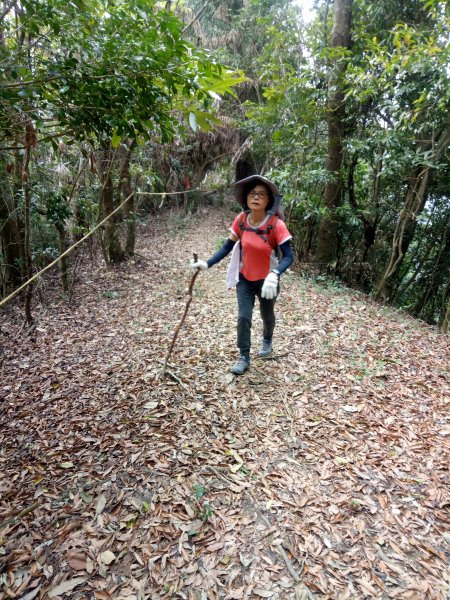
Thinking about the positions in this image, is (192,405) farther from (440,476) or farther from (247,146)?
(247,146)

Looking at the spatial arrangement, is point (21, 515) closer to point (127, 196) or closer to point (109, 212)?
point (109, 212)

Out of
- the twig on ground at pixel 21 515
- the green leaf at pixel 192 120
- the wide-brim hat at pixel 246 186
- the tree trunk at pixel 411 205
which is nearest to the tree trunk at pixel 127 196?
the wide-brim hat at pixel 246 186

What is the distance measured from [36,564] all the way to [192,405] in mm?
1603

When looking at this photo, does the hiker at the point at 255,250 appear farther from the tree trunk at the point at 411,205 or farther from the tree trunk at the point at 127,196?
the tree trunk at the point at 127,196

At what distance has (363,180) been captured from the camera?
8.38 m

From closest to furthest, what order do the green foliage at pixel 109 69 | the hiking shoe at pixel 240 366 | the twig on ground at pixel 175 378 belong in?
1. the green foliage at pixel 109 69
2. the twig on ground at pixel 175 378
3. the hiking shoe at pixel 240 366

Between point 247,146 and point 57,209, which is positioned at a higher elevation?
point 247,146

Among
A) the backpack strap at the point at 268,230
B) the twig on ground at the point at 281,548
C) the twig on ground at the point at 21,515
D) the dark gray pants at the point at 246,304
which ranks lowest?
the twig on ground at the point at 21,515

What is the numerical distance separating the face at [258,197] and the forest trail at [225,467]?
1836 millimetres

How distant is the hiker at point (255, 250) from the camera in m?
3.09

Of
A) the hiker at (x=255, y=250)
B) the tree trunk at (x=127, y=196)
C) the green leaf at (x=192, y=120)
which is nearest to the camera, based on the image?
the green leaf at (x=192, y=120)

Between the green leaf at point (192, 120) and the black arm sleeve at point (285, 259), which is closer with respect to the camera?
the green leaf at point (192, 120)

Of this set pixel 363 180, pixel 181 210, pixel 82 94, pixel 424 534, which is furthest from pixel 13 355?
pixel 181 210

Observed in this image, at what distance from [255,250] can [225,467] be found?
1945 millimetres
